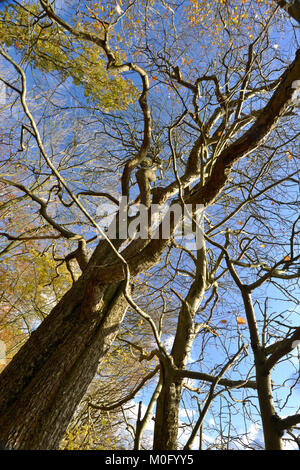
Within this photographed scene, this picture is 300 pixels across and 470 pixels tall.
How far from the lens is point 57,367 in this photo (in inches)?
92.0

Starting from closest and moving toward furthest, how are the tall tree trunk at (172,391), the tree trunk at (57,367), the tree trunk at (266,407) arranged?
1. the tree trunk at (266,407)
2. the tree trunk at (57,367)
3. the tall tree trunk at (172,391)

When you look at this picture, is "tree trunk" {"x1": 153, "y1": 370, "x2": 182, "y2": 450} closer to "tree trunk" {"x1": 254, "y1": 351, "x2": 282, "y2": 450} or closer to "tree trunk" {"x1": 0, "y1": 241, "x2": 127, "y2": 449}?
"tree trunk" {"x1": 0, "y1": 241, "x2": 127, "y2": 449}

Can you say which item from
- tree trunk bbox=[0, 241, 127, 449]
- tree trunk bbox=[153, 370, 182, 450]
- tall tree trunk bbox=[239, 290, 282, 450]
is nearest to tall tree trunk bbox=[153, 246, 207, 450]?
tree trunk bbox=[153, 370, 182, 450]

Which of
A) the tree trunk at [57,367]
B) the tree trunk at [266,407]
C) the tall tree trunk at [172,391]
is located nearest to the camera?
the tree trunk at [266,407]

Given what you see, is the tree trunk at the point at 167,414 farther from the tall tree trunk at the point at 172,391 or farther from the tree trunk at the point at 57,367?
the tree trunk at the point at 57,367

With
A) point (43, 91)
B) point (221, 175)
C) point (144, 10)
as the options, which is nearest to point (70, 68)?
point (43, 91)

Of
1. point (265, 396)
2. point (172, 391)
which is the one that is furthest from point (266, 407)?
point (172, 391)

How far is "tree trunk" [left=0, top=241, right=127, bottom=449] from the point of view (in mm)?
2010

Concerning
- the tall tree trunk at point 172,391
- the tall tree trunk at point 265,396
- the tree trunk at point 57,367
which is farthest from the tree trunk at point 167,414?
the tall tree trunk at point 265,396

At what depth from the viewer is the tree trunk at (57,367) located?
201cm

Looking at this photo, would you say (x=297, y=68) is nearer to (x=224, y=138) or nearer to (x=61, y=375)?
(x=224, y=138)

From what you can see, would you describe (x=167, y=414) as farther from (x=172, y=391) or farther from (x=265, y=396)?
(x=265, y=396)

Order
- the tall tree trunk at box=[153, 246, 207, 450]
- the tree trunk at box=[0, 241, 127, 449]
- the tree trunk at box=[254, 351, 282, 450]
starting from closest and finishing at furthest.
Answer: the tree trunk at box=[254, 351, 282, 450] < the tree trunk at box=[0, 241, 127, 449] < the tall tree trunk at box=[153, 246, 207, 450]

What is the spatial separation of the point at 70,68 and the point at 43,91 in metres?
0.62
